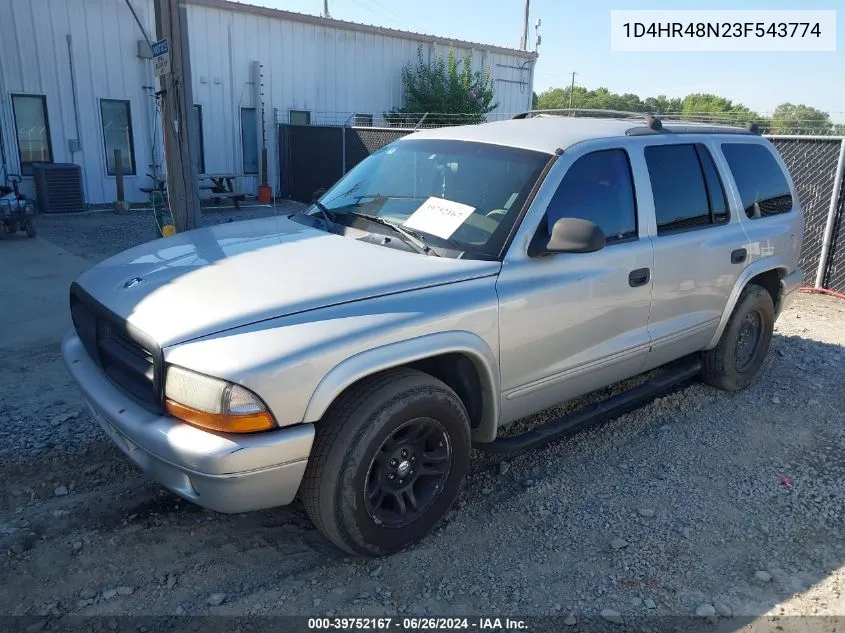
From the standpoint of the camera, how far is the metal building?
12.9 m

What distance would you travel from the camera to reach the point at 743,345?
5.06 metres

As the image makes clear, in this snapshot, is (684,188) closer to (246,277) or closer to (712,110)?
(246,277)

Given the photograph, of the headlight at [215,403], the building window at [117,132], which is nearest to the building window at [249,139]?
the building window at [117,132]

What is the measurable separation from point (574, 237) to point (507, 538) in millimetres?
1497

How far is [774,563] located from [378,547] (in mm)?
1889

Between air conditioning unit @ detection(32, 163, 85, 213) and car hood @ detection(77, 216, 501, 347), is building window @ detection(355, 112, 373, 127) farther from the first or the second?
car hood @ detection(77, 216, 501, 347)

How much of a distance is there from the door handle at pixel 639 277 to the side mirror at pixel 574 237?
660mm

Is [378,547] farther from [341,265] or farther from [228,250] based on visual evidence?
[228,250]

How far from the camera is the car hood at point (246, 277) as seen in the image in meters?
2.69

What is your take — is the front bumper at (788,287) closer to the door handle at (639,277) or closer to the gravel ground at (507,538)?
the gravel ground at (507,538)

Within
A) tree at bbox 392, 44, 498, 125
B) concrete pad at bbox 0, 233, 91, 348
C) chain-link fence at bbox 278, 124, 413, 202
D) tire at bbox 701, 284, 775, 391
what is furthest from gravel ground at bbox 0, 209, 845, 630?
tree at bbox 392, 44, 498, 125

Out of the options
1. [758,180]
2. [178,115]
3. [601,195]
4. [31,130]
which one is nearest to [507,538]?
[601,195]

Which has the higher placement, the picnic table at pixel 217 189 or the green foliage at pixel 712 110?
the green foliage at pixel 712 110

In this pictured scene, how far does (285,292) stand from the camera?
2811 mm
